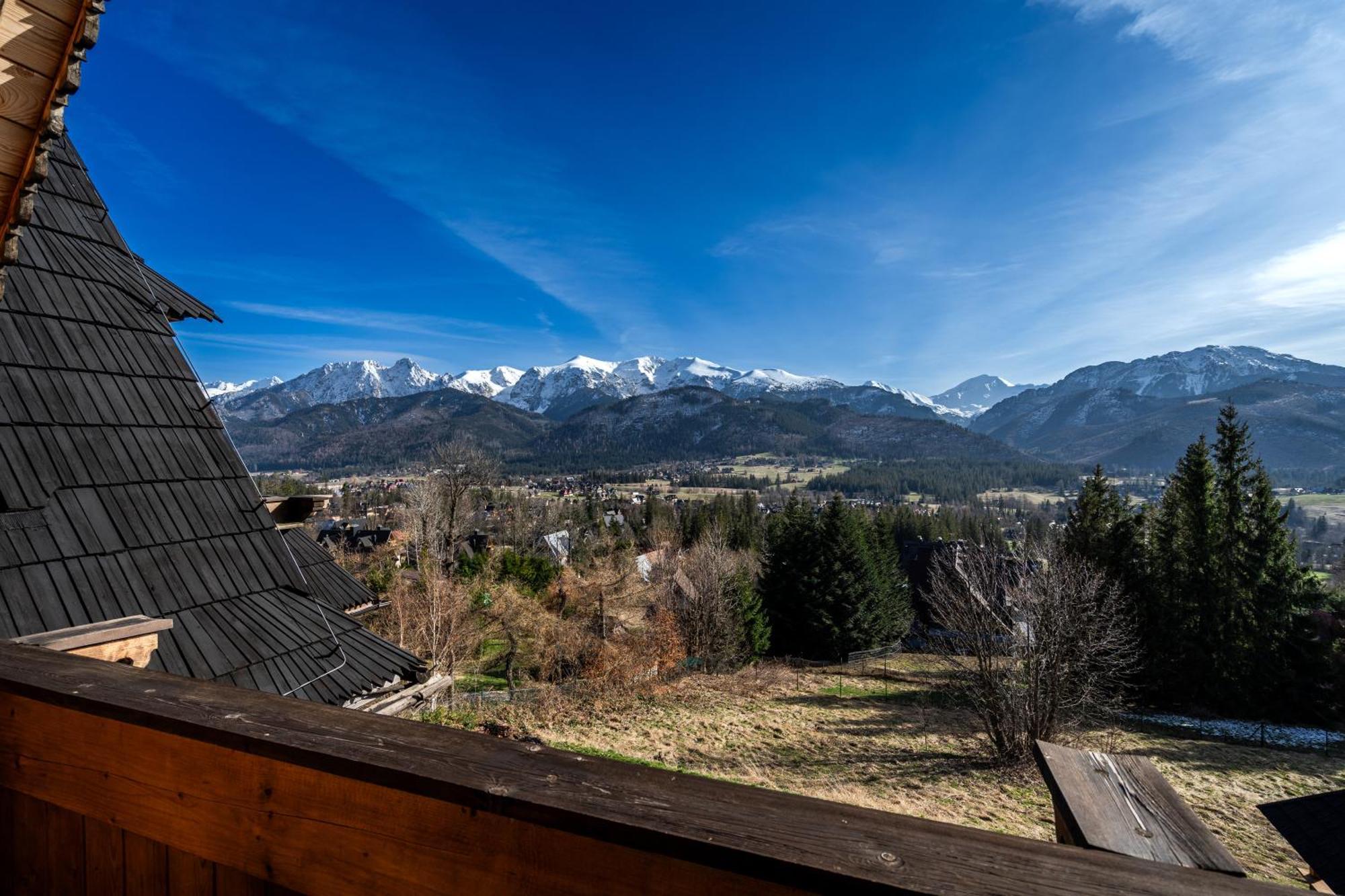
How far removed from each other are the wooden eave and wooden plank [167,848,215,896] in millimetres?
2079

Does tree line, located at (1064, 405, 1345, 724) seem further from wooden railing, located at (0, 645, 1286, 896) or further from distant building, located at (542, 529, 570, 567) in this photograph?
distant building, located at (542, 529, 570, 567)

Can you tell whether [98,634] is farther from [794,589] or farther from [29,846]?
[794,589]

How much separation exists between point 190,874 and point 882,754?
19.7 metres

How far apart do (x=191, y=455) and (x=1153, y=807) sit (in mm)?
6934

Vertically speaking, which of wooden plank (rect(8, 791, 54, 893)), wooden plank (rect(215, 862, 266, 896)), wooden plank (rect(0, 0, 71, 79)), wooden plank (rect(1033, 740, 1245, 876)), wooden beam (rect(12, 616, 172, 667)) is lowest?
wooden plank (rect(8, 791, 54, 893))

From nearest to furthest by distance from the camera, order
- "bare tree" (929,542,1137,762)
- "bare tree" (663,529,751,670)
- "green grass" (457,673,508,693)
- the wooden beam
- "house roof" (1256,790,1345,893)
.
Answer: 1. the wooden beam
2. "house roof" (1256,790,1345,893)
3. "bare tree" (929,542,1137,762)
4. "green grass" (457,673,508,693)
5. "bare tree" (663,529,751,670)

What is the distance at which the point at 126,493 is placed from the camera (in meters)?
4.80

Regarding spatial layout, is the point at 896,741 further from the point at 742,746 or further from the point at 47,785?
the point at 47,785

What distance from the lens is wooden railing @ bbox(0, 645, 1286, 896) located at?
800mm

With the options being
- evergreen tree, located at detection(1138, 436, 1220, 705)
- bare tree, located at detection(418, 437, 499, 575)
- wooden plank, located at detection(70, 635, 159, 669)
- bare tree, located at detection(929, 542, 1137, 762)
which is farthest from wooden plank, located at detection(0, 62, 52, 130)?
evergreen tree, located at detection(1138, 436, 1220, 705)

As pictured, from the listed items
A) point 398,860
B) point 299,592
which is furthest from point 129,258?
point 398,860

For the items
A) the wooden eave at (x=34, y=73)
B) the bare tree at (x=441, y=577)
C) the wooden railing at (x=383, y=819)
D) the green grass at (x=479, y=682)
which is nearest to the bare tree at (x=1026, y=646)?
the bare tree at (x=441, y=577)

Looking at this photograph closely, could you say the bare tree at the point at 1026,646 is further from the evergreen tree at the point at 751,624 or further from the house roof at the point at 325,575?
the house roof at the point at 325,575

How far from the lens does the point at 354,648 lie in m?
5.81
